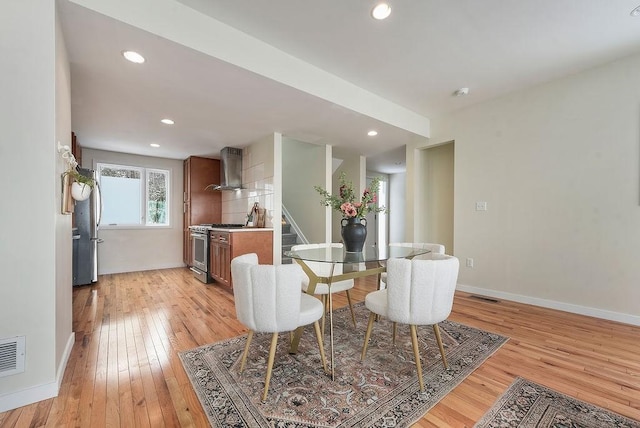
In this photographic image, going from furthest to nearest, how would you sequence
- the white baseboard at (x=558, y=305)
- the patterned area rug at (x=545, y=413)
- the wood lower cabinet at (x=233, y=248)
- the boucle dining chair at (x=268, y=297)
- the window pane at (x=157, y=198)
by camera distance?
the window pane at (x=157, y=198) < the wood lower cabinet at (x=233, y=248) < the white baseboard at (x=558, y=305) < the boucle dining chair at (x=268, y=297) < the patterned area rug at (x=545, y=413)

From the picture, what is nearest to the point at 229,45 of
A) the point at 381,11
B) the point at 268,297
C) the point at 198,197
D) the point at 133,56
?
the point at 133,56

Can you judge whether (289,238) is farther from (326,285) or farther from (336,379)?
(336,379)

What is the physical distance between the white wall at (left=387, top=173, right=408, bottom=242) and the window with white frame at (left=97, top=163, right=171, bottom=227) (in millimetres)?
5668

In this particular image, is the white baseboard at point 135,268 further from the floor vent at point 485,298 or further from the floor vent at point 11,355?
the floor vent at point 485,298

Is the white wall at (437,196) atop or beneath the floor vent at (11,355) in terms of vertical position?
atop

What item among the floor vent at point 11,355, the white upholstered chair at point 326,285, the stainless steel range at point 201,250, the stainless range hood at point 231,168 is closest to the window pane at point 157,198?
the stainless steel range at point 201,250

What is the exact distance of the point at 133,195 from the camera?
5410mm

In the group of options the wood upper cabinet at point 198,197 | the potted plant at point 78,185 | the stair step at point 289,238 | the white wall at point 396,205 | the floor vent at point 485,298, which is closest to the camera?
the potted plant at point 78,185

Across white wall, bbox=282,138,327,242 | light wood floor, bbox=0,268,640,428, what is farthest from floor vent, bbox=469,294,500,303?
white wall, bbox=282,138,327,242

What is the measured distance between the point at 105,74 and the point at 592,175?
486 centimetres

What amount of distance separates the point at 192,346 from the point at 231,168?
332 cm

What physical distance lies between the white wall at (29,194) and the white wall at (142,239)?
3.93 meters

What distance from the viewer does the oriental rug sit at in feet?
4.63

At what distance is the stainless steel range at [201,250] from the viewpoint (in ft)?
14.4
